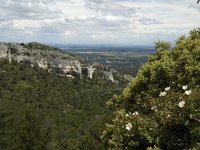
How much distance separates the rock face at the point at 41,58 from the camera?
159m

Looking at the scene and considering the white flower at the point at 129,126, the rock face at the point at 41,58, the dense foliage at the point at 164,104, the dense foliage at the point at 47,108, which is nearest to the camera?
the dense foliage at the point at 164,104

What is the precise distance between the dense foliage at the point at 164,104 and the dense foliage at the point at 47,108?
109 ft

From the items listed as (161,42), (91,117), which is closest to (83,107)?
(91,117)

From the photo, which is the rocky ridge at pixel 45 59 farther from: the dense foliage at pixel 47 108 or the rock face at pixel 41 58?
the dense foliage at pixel 47 108

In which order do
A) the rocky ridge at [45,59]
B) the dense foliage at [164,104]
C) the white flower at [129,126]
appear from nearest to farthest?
1. the dense foliage at [164,104]
2. the white flower at [129,126]
3. the rocky ridge at [45,59]

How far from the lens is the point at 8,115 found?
55125mm

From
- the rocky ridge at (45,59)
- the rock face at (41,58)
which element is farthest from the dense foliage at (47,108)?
the rock face at (41,58)

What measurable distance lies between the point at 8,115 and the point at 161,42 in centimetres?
3943

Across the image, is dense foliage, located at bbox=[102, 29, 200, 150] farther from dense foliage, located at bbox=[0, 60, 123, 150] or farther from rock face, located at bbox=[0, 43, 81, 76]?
rock face, located at bbox=[0, 43, 81, 76]

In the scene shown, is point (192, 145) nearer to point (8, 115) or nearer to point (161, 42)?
point (161, 42)

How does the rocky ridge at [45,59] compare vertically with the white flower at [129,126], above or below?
below

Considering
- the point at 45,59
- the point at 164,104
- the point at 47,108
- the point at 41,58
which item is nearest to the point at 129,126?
the point at 164,104

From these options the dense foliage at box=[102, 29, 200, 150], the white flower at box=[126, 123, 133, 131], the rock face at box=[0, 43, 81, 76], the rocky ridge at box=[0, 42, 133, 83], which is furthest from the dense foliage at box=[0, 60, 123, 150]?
the white flower at box=[126, 123, 133, 131]

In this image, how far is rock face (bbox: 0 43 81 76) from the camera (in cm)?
15924
